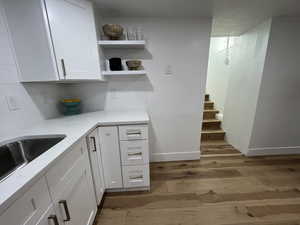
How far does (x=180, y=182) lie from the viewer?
1.68 meters

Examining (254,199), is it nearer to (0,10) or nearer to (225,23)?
(225,23)

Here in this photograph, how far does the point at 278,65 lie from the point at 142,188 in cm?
250

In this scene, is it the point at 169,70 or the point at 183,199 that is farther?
the point at 169,70

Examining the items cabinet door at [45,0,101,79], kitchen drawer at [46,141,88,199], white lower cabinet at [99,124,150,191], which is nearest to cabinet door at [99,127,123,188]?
white lower cabinet at [99,124,150,191]

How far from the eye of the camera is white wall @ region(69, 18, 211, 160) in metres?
1.68

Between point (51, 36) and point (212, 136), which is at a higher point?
point (51, 36)

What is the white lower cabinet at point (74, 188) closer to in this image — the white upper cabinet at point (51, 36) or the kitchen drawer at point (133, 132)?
the kitchen drawer at point (133, 132)

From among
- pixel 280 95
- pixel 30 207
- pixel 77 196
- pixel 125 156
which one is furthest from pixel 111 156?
pixel 280 95

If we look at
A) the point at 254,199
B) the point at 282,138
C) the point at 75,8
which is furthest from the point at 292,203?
the point at 75,8

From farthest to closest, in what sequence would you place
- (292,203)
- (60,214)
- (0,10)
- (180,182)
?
(180,182)
(292,203)
(0,10)
(60,214)

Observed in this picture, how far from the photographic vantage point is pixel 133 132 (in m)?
1.37

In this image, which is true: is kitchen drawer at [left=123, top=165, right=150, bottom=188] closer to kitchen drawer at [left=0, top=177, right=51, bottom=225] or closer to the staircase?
kitchen drawer at [left=0, top=177, right=51, bottom=225]

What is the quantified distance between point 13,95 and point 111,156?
1.05m

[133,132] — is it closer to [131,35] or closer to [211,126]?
[131,35]
